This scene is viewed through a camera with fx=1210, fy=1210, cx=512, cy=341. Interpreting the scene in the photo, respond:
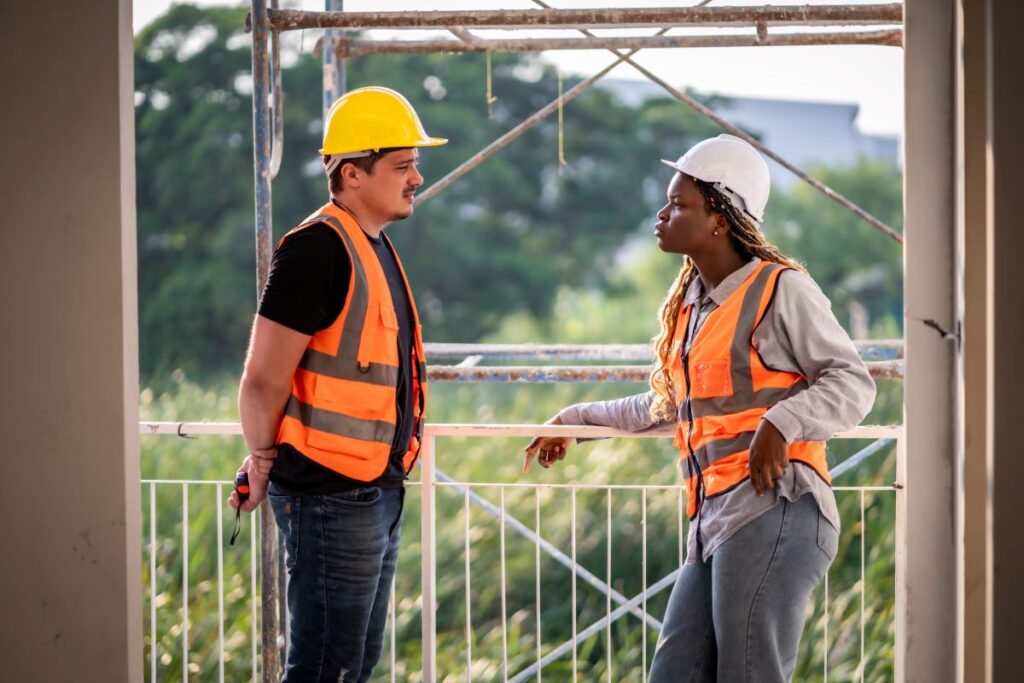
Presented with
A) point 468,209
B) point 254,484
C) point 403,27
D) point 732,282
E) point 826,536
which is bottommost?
point 826,536

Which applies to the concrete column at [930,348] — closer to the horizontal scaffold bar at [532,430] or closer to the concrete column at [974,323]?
the concrete column at [974,323]

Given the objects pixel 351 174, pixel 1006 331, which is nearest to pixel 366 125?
pixel 351 174

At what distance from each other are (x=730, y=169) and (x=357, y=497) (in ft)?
3.76

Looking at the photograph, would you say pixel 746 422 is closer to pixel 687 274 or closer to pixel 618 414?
pixel 687 274

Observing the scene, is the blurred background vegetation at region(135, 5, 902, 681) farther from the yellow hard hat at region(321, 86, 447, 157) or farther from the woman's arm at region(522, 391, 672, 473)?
the yellow hard hat at region(321, 86, 447, 157)

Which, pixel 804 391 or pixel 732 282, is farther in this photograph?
pixel 732 282

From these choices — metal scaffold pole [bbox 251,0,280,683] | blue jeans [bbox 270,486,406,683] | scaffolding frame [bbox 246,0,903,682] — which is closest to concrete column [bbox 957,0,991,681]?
blue jeans [bbox 270,486,406,683]

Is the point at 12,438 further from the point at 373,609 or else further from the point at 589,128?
the point at 589,128

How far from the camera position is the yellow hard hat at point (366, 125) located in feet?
9.43

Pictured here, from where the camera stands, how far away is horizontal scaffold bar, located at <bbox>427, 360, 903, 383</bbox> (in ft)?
14.7

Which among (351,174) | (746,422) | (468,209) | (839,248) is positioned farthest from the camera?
(468,209)

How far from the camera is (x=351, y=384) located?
2.72m

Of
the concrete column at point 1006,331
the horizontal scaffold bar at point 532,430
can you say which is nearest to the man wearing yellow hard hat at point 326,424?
the horizontal scaffold bar at point 532,430

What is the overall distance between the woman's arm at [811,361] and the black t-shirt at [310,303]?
34.0 inches
